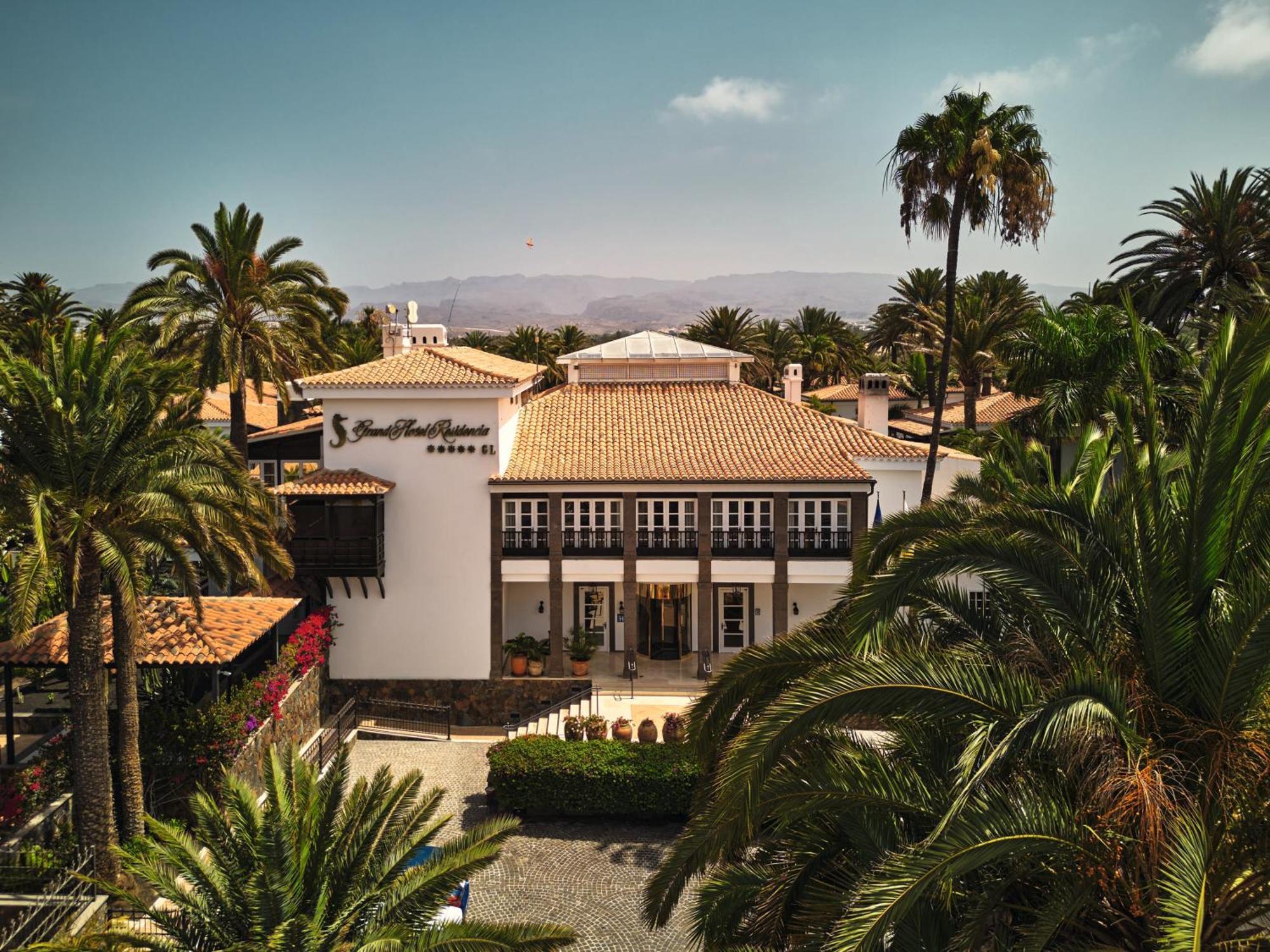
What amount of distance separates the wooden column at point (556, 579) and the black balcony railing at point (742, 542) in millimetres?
4714

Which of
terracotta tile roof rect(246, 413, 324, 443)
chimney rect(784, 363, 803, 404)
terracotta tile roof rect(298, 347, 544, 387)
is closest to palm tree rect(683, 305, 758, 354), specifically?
chimney rect(784, 363, 803, 404)

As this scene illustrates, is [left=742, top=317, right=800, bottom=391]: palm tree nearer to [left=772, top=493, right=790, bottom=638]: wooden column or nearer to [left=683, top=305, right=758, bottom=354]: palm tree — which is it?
[left=683, top=305, right=758, bottom=354]: palm tree

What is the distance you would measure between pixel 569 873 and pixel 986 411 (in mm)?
44356

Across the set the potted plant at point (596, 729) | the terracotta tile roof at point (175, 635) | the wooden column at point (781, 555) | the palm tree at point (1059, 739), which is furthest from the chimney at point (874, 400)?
the palm tree at point (1059, 739)

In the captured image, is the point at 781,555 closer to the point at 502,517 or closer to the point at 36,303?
the point at 502,517

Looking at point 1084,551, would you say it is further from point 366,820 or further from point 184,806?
point 184,806

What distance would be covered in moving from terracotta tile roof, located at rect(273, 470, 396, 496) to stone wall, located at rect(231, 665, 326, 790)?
4.93m

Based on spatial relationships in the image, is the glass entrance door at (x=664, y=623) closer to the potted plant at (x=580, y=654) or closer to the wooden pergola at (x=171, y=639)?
the potted plant at (x=580, y=654)

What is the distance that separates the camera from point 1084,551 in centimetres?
828

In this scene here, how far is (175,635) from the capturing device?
18922mm

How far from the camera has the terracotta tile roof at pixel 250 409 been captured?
3972cm

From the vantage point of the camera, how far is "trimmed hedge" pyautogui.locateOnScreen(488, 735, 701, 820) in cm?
2102

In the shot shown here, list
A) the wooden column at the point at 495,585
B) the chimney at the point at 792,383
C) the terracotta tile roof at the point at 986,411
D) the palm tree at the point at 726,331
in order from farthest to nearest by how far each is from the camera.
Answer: the palm tree at the point at 726,331, the terracotta tile roof at the point at 986,411, the chimney at the point at 792,383, the wooden column at the point at 495,585

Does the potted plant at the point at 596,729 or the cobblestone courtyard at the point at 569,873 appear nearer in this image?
the cobblestone courtyard at the point at 569,873
